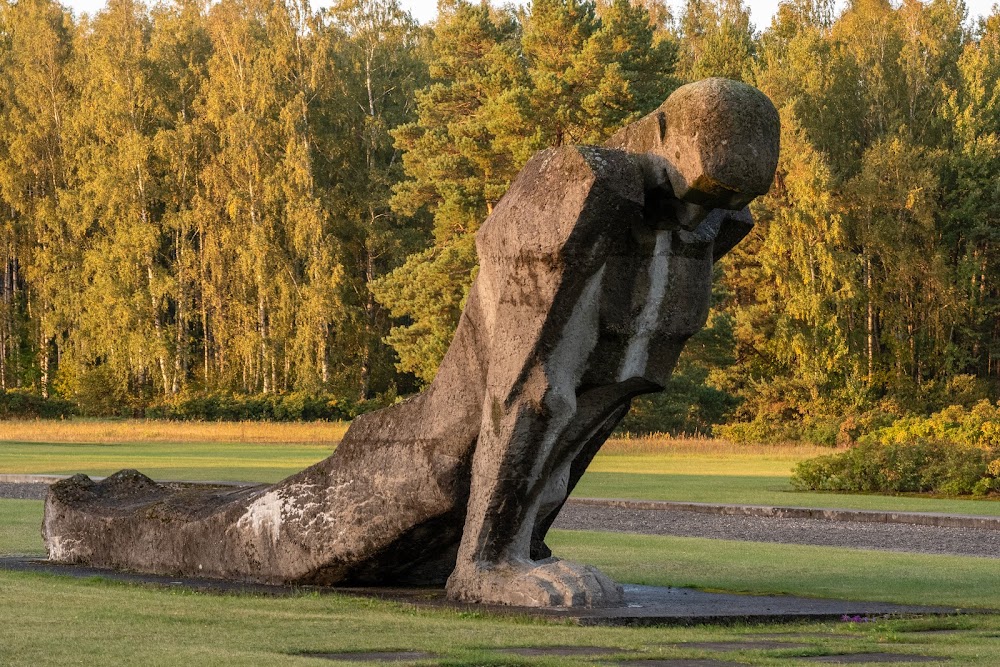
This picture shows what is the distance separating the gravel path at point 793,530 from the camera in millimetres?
15797

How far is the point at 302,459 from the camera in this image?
32.3m

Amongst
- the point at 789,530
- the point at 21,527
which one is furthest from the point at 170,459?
the point at 789,530

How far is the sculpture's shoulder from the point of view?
861 cm

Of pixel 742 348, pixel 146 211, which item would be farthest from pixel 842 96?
pixel 146 211

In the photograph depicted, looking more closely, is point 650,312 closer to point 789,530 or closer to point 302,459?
point 789,530

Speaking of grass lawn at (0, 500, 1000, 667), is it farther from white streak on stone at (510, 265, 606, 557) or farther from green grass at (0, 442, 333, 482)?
green grass at (0, 442, 333, 482)

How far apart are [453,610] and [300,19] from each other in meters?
55.7

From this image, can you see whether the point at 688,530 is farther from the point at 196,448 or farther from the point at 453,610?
the point at 196,448

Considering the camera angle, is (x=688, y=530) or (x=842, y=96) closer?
(x=688, y=530)

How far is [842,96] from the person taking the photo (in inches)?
2297

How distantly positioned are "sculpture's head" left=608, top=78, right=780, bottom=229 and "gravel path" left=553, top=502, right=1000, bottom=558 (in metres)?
7.42

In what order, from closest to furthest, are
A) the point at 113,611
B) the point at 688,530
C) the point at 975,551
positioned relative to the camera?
the point at 113,611 → the point at 975,551 → the point at 688,530

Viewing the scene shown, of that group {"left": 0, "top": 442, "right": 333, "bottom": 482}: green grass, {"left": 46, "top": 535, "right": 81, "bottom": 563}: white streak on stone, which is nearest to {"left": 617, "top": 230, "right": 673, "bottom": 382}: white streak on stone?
{"left": 46, "top": 535, "right": 81, "bottom": 563}: white streak on stone

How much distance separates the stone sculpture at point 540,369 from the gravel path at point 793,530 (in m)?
6.82
